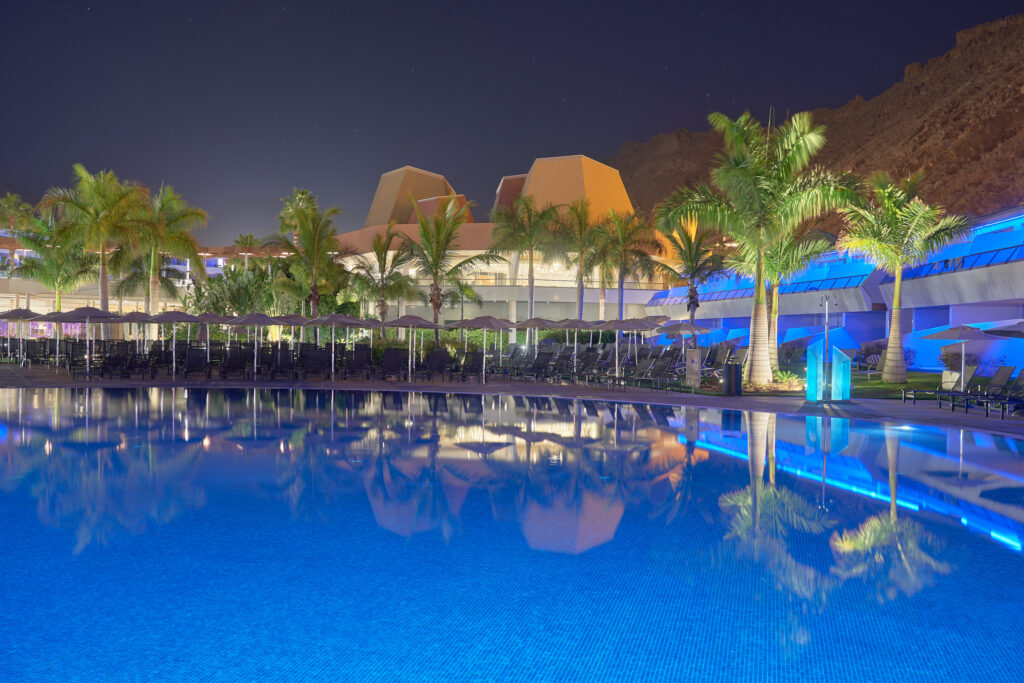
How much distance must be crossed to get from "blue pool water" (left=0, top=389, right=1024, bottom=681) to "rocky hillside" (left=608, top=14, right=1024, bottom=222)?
152 feet

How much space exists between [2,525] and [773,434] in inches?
367

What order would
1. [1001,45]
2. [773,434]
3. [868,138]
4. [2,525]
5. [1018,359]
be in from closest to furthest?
[2,525] < [773,434] < [1018,359] < [1001,45] < [868,138]

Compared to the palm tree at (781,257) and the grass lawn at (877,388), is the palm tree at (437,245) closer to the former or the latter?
the palm tree at (781,257)

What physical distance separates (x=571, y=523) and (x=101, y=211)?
71.1 feet

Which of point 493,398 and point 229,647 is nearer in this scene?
point 229,647

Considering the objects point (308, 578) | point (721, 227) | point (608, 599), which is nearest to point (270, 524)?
point (308, 578)

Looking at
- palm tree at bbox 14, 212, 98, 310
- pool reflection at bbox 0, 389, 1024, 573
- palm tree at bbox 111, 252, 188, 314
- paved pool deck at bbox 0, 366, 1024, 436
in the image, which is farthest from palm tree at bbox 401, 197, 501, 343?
palm tree at bbox 14, 212, 98, 310

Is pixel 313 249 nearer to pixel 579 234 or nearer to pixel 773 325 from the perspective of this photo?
pixel 579 234

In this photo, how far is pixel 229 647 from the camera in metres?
3.42

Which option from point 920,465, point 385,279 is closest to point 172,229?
point 385,279

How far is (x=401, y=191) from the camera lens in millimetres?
50844

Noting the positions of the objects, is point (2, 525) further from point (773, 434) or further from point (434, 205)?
point (434, 205)

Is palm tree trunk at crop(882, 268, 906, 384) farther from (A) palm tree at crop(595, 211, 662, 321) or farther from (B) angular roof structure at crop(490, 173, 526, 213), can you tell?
(B) angular roof structure at crop(490, 173, 526, 213)

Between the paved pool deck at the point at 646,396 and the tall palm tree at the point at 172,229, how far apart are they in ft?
16.4
